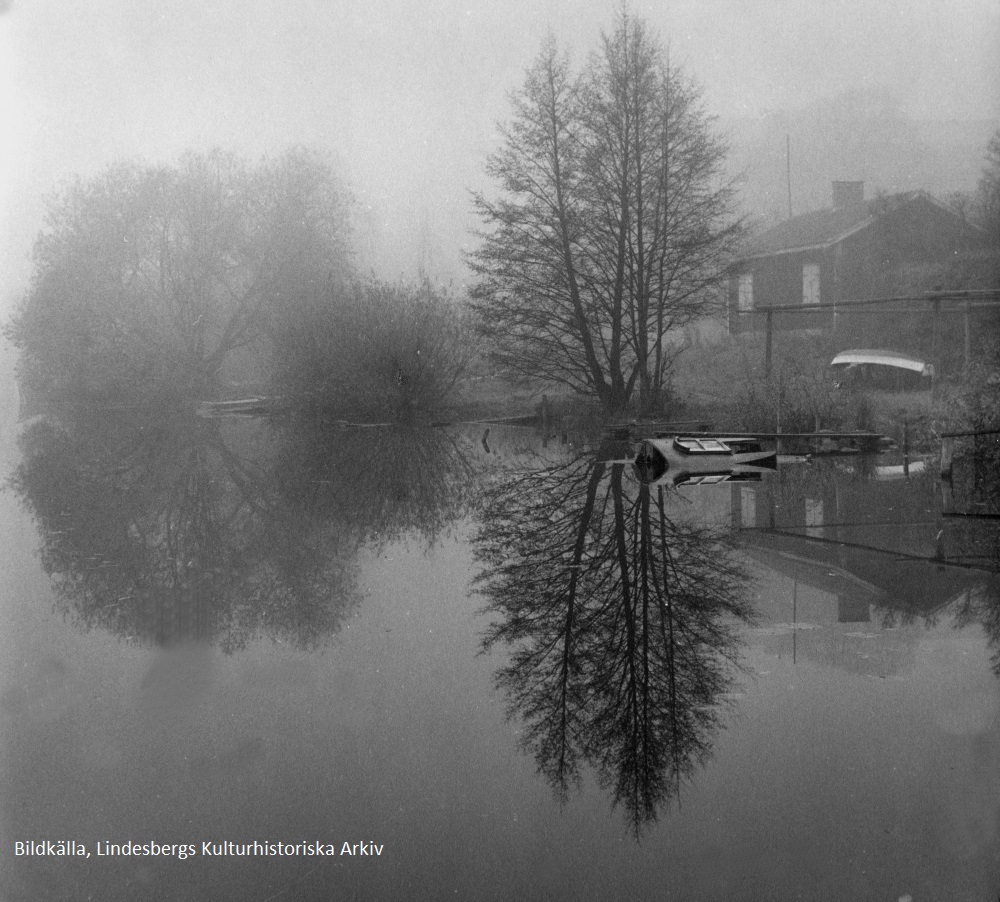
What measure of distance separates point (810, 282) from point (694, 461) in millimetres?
18432

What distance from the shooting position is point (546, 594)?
6.49 metres

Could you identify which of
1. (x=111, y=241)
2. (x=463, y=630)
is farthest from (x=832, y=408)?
(x=111, y=241)

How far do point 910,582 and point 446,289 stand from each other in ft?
82.8

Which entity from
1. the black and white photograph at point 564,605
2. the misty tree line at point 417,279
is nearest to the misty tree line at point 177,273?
the misty tree line at point 417,279

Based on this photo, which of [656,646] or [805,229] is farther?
A: [805,229]

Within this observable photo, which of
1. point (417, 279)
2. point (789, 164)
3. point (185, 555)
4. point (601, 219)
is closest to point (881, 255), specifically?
point (601, 219)

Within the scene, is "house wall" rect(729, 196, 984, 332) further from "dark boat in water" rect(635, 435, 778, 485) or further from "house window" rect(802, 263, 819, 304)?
"dark boat in water" rect(635, 435, 778, 485)

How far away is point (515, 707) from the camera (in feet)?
14.5

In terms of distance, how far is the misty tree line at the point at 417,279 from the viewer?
23422mm

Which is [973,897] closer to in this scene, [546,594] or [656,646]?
[656,646]

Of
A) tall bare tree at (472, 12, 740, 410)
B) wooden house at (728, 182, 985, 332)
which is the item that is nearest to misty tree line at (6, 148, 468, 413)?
tall bare tree at (472, 12, 740, 410)

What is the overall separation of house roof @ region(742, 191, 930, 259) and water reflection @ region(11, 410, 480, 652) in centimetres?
1523

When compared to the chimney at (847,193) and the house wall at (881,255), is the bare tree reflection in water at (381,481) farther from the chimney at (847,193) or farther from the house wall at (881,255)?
the chimney at (847,193)

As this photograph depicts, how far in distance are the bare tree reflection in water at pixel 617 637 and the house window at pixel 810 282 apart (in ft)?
74.0
